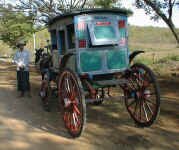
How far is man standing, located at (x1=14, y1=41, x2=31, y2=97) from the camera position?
485 inches

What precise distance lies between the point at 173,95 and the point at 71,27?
453cm

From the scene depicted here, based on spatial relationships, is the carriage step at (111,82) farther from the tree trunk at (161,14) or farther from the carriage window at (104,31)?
the tree trunk at (161,14)

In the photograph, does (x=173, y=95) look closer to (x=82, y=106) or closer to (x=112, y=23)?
(x=112, y=23)

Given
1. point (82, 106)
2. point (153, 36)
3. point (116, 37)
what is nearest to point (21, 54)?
point (116, 37)

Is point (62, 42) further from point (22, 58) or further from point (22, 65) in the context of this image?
point (22, 65)

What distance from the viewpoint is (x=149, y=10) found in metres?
12.4

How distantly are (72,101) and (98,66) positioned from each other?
971 mm

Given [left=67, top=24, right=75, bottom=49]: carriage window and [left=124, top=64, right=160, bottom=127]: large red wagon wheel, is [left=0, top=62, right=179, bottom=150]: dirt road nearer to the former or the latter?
[left=124, top=64, right=160, bottom=127]: large red wagon wheel

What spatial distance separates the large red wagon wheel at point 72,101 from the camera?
24.1 feet

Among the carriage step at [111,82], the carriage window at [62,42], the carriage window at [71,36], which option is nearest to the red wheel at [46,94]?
the carriage window at [62,42]

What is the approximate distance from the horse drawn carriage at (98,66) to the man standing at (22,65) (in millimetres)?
3691

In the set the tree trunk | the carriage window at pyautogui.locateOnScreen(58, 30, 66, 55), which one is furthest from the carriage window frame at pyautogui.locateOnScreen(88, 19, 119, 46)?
the tree trunk

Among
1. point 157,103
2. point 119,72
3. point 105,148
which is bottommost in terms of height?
point 105,148

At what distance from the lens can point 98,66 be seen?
8250 millimetres
